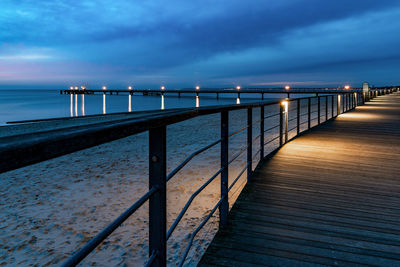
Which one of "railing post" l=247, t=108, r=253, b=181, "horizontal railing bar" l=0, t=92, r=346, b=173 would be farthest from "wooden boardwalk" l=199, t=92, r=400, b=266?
"horizontal railing bar" l=0, t=92, r=346, b=173

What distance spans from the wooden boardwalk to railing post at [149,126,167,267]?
77cm

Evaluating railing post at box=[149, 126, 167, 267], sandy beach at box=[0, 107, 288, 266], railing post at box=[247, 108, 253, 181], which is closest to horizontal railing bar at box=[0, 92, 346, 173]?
railing post at box=[149, 126, 167, 267]

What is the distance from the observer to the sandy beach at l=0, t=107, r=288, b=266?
3.70 meters

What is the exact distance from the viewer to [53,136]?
2.13 feet

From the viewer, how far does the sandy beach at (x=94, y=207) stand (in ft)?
12.1

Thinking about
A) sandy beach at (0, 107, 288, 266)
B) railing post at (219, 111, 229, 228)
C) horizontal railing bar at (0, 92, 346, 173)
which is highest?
horizontal railing bar at (0, 92, 346, 173)

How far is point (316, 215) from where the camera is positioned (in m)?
2.56

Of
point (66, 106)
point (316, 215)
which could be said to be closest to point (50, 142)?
point (316, 215)

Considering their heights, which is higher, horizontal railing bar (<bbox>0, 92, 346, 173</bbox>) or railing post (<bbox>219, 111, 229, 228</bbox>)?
horizontal railing bar (<bbox>0, 92, 346, 173</bbox>)

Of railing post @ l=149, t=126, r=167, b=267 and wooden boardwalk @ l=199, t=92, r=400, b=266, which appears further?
wooden boardwalk @ l=199, t=92, r=400, b=266

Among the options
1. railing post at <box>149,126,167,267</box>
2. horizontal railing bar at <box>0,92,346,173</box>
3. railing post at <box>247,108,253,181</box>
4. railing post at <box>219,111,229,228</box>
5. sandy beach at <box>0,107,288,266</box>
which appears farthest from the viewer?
sandy beach at <box>0,107,288,266</box>

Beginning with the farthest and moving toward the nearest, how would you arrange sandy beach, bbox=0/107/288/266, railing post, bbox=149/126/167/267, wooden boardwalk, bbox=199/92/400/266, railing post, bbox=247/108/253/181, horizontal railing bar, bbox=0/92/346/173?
1. sandy beach, bbox=0/107/288/266
2. railing post, bbox=247/108/253/181
3. wooden boardwalk, bbox=199/92/400/266
4. railing post, bbox=149/126/167/267
5. horizontal railing bar, bbox=0/92/346/173

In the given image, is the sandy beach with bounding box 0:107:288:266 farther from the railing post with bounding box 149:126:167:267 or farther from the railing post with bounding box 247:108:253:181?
the railing post with bounding box 149:126:167:267

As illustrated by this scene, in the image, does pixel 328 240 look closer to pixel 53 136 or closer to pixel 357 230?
pixel 357 230
